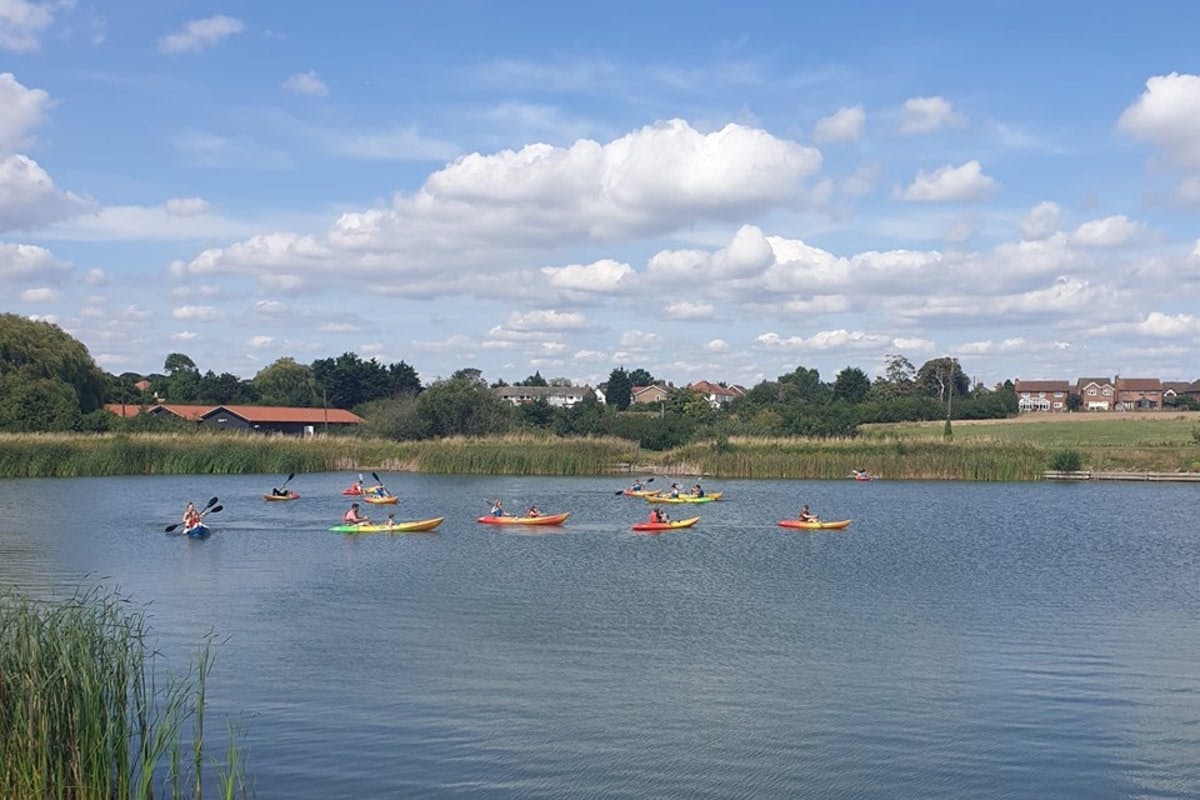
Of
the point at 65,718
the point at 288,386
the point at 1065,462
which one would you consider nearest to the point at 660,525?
the point at 65,718

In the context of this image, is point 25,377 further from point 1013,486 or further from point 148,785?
point 148,785

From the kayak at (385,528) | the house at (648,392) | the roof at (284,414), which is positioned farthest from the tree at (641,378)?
the kayak at (385,528)

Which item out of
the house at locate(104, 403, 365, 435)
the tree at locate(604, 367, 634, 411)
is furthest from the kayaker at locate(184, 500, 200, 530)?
the tree at locate(604, 367, 634, 411)

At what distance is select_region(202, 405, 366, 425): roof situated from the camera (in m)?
99.2

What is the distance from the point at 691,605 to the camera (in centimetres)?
2427

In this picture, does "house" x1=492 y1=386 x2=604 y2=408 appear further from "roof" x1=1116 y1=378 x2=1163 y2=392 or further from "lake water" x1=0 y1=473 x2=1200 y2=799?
"lake water" x1=0 y1=473 x2=1200 y2=799

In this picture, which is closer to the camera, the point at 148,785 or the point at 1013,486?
the point at 148,785

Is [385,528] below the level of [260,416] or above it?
below

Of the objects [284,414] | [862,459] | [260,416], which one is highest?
[284,414]

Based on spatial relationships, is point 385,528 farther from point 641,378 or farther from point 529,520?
point 641,378

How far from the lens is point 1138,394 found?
154375 millimetres

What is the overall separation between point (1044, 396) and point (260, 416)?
105394 mm

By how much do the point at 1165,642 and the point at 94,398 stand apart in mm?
79593

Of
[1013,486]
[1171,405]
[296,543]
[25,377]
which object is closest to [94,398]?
[25,377]
